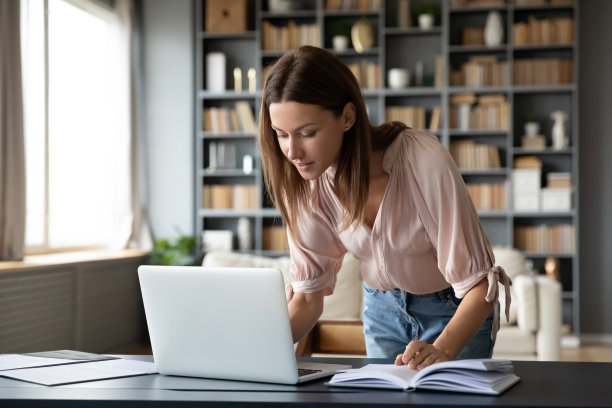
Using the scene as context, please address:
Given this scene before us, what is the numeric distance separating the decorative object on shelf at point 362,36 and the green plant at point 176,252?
206 cm

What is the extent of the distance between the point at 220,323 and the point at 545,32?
5.55 meters

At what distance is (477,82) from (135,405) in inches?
219

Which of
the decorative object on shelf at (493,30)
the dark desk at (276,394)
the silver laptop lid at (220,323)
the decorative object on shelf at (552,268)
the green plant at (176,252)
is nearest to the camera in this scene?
the dark desk at (276,394)

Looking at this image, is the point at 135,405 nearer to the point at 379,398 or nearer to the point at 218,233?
the point at 379,398

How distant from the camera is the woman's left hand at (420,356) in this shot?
143cm

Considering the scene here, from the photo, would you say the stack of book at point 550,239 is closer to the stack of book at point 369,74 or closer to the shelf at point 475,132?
the shelf at point 475,132

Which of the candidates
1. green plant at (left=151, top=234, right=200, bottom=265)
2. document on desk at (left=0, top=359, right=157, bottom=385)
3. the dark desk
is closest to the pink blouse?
the dark desk

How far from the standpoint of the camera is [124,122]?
637 centimetres

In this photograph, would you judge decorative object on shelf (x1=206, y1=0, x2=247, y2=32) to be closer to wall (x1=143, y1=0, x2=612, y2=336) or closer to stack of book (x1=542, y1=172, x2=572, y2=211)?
wall (x1=143, y1=0, x2=612, y2=336)

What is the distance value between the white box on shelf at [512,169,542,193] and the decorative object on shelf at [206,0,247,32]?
8.27 feet

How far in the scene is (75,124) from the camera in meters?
5.87

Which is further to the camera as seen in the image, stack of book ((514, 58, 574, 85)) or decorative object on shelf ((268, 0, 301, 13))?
decorative object on shelf ((268, 0, 301, 13))

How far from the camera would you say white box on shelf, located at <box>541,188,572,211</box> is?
628cm

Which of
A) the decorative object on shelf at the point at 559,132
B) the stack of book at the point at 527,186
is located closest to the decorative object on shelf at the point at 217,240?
the stack of book at the point at 527,186
